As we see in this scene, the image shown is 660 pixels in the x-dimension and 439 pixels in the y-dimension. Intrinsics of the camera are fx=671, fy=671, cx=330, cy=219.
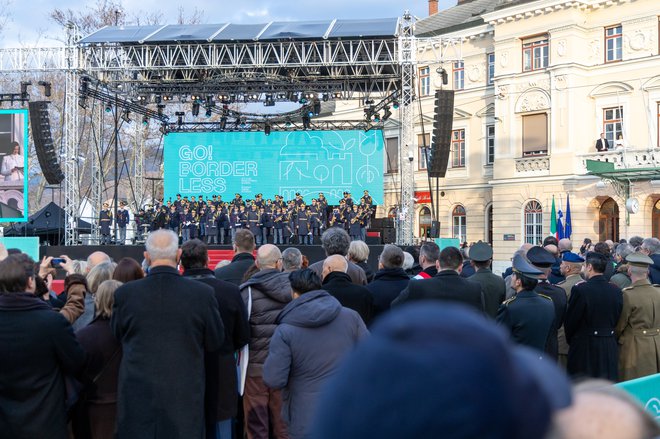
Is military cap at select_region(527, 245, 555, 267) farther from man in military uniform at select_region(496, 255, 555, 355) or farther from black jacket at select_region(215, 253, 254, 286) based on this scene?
black jacket at select_region(215, 253, 254, 286)

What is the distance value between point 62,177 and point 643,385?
18.9m

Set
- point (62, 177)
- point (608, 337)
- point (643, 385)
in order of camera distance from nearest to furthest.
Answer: point (643, 385)
point (608, 337)
point (62, 177)

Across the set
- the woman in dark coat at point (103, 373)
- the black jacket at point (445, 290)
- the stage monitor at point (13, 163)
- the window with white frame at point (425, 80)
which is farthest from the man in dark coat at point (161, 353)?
the window with white frame at point (425, 80)

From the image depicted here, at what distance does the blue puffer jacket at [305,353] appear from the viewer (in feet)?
13.2

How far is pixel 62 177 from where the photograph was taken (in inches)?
780

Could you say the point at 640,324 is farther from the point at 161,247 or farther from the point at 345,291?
the point at 161,247

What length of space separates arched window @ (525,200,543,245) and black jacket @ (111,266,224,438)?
27.0m

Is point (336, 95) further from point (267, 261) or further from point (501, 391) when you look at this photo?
point (501, 391)

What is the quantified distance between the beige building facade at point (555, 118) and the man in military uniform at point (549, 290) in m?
20.3

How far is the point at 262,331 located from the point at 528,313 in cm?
201

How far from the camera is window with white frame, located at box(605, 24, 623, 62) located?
91.1ft

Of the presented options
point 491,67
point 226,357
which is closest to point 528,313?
point 226,357

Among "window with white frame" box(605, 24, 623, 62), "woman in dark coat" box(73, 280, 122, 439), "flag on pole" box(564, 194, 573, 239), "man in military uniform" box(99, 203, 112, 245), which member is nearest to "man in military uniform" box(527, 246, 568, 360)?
"woman in dark coat" box(73, 280, 122, 439)

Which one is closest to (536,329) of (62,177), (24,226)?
(62,177)
